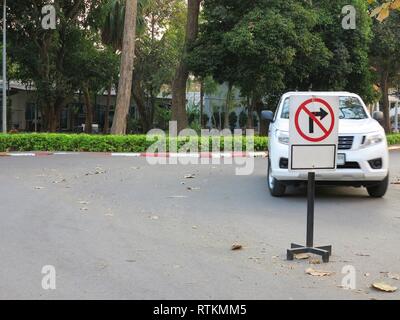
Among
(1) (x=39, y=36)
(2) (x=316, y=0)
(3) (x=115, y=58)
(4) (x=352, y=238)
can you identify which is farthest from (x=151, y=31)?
(4) (x=352, y=238)

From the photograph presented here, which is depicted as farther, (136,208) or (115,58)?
(115,58)

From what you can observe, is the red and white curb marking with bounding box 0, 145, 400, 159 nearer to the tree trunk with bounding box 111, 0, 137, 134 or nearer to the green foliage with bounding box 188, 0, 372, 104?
the tree trunk with bounding box 111, 0, 137, 134

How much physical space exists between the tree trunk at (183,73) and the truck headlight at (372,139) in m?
18.6

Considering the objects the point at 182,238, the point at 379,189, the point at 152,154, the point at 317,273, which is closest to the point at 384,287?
the point at 317,273

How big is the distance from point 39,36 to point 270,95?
41.5ft

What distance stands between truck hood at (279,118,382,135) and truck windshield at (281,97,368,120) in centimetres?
29

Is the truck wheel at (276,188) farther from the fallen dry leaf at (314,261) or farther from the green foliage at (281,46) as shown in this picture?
the green foliage at (281,46)

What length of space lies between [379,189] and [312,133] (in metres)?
4.54

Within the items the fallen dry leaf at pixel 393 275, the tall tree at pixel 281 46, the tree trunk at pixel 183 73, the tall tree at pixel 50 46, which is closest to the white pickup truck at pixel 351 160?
the fallen dry leaf at pixel 393 275

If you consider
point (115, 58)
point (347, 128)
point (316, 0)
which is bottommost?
point (347, 128)

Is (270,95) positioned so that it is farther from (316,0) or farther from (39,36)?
(39,36)

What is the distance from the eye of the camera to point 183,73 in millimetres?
28656

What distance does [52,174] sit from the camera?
14.5 m

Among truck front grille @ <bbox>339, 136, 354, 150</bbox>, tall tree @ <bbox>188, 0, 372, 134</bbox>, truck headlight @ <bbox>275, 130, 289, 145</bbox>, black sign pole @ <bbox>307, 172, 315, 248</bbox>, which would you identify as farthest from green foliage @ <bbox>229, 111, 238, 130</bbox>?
black sign pole @ <bbox>307, 172, 315, 248</bbox>
